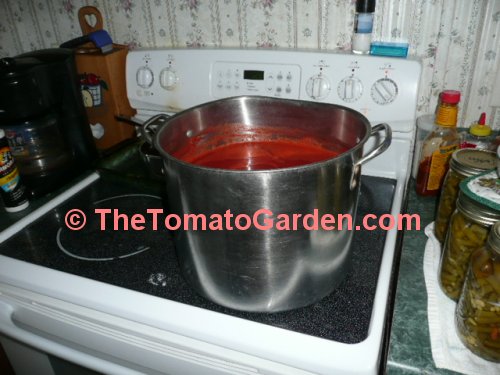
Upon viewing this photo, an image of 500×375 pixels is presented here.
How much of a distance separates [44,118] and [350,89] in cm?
70

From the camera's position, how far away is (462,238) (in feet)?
1.84

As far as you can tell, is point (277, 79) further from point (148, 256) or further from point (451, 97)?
point (148, 256)

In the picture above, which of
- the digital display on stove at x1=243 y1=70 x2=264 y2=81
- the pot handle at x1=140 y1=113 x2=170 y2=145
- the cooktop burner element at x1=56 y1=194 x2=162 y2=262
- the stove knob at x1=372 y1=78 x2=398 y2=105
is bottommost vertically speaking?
the cooktop burner element at x1=56 y1=194 x2=162 y2=262

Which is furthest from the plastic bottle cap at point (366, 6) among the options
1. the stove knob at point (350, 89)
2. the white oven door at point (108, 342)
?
the white oven door at point (108, 342)

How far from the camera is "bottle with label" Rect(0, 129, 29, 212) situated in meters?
0.80

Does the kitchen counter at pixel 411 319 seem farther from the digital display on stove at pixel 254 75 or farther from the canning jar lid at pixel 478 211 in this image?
the digital display on stove at pixel 254 75

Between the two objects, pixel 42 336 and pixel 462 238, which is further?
pixel 42 336

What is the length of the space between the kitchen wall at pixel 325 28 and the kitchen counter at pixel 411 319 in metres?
0.36

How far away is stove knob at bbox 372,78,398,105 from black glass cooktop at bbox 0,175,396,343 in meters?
0.19

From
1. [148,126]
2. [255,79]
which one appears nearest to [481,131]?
[255,79]

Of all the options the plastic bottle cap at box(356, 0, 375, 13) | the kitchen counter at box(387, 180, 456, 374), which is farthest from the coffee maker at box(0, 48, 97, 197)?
the kitchen counter at box(387, 180, 456, 374)

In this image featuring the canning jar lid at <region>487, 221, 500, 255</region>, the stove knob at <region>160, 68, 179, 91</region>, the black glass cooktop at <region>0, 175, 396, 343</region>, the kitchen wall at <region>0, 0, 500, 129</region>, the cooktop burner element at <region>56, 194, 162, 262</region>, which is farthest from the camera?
the stove knob at <region>160, 68, 179, 91</region>

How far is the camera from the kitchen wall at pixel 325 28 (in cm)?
82

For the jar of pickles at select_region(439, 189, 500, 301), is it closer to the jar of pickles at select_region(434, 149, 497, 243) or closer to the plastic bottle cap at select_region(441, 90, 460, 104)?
the jar of pickles at select_region(434, 149, 497, 243)
